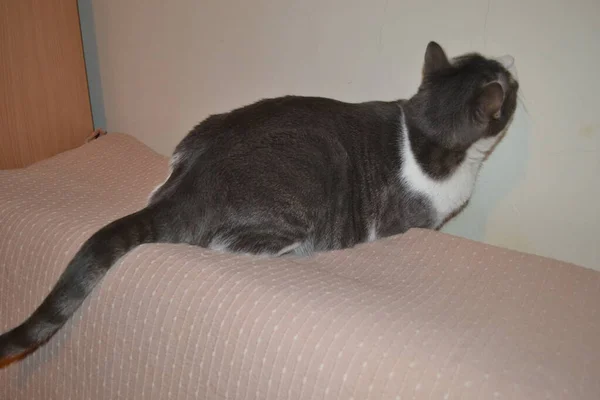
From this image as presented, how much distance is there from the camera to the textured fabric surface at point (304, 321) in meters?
0.82

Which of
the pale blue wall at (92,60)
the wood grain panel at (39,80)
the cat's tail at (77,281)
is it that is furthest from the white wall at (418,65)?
the cat's tail at (77,281)

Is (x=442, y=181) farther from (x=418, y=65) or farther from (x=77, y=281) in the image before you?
(x=77, y=281)

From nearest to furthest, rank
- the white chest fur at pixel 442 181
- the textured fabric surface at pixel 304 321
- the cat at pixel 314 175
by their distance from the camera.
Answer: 1. the textured fabric surface at pixel 304 321
2. the cat at pixel 314 175
3. the white chest fur at pixel 442 181

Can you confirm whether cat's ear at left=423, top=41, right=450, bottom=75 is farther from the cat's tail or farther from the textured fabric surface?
the cat's tail

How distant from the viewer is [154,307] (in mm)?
987

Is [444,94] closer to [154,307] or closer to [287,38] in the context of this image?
[287,38]

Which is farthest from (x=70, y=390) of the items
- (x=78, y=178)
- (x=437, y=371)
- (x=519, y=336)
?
(x=519, y=336)

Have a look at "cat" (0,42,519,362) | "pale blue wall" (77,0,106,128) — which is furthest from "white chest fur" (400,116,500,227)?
"pale blue wall" (77,0,106,128)

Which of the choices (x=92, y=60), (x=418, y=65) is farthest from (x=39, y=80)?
(x=418, y=65)

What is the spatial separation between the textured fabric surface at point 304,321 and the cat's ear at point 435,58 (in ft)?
1.38

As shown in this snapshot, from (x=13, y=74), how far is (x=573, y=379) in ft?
5.91

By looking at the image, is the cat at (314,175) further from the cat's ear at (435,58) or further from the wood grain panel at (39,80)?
the wood grain panel at (39,80)

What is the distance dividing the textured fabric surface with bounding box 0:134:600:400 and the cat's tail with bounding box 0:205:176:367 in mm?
35

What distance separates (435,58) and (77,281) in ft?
3.18
